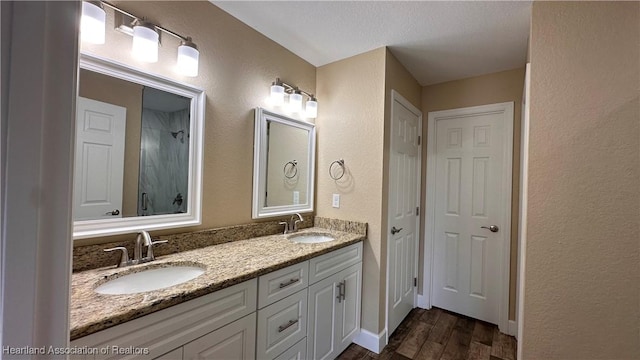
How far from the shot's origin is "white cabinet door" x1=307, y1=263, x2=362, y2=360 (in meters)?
1.61

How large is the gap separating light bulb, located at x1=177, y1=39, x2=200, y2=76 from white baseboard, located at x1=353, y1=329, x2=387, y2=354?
2153 mm

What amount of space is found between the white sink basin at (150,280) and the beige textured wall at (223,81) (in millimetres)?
241

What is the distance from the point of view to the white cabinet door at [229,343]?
1.03 meters

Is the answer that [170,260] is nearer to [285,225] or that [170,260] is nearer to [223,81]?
[285,225]

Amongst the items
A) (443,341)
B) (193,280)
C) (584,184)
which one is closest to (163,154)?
(193,280)

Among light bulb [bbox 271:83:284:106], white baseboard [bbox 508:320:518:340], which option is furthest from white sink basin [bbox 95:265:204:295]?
white baseboard [bbox 508:320:518:340]

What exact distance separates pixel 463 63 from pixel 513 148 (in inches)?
33.4

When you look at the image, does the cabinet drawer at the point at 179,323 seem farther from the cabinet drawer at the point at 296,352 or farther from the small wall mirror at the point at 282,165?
the small wall mirror at the point at 282,165

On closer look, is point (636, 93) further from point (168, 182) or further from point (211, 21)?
point (168, 182)

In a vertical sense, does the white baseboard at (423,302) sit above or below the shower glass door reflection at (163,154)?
below

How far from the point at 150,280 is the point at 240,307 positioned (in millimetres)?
453

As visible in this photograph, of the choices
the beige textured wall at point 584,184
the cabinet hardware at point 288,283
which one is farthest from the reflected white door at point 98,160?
the beige textured wall at point 584,184

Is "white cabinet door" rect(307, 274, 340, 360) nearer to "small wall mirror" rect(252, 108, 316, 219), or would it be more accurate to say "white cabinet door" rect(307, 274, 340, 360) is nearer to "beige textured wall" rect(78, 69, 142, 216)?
"small wall mirror" rect(252, 108, 316, 219)

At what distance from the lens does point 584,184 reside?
51.7 inches
